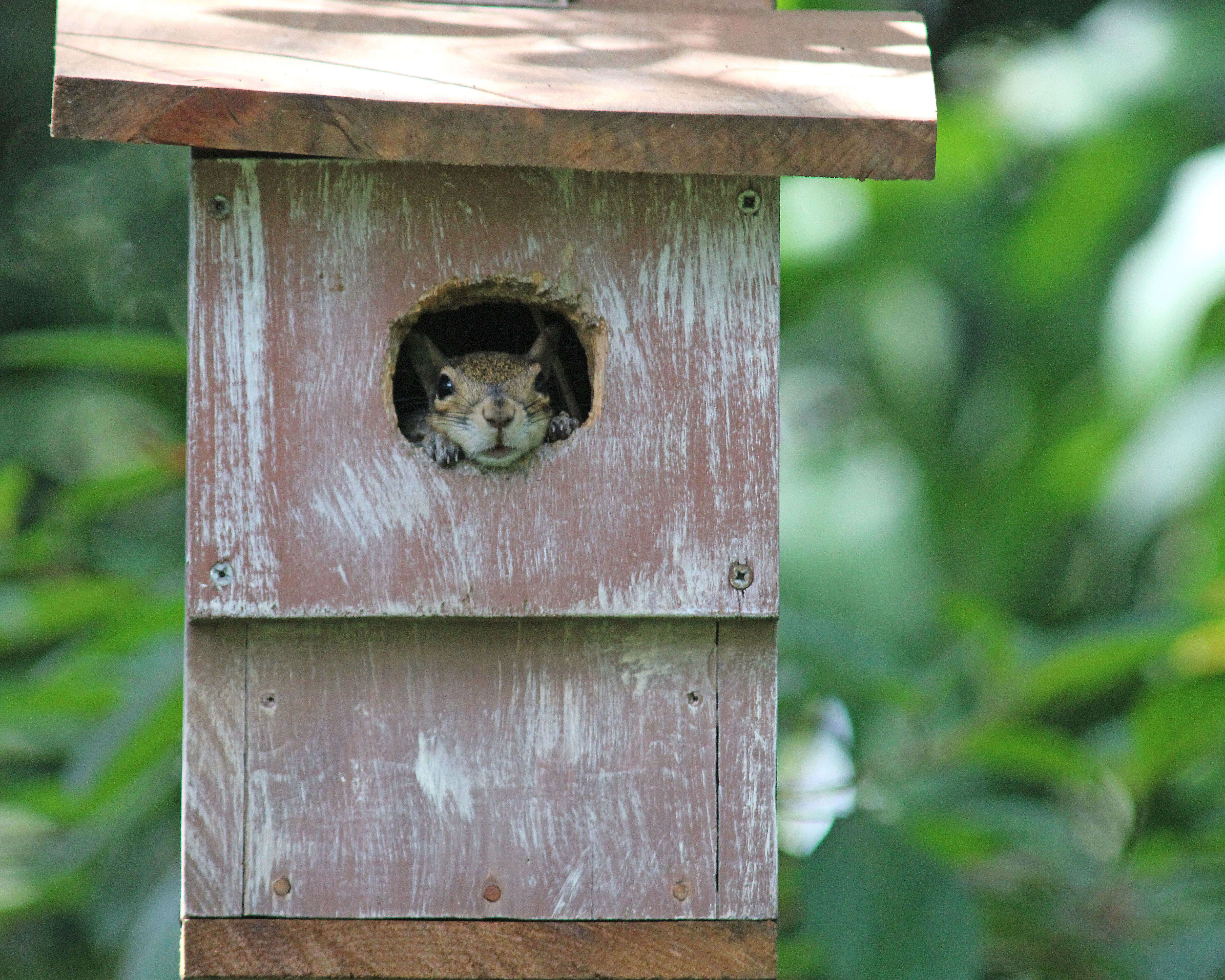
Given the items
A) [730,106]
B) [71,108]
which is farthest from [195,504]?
[730,106]

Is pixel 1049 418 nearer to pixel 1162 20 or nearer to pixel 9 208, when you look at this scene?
pixel 1162 20

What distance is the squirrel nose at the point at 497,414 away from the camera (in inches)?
98.5

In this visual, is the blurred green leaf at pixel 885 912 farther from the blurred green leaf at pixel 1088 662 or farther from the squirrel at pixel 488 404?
the squirrel at pixel 488 404

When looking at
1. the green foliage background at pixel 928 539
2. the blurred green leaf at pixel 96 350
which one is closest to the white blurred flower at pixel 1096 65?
the green foliage background at pixel 928 539

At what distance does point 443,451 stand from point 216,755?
583 millimetres

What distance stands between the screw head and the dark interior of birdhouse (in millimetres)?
639

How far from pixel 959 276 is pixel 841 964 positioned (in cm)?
332

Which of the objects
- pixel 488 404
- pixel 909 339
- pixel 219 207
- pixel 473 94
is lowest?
pixel 488 404

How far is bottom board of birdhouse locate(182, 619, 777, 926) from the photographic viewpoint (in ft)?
8.05

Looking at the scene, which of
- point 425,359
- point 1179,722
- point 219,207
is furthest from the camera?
point 1179,722

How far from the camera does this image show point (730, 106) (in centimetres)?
→ 228

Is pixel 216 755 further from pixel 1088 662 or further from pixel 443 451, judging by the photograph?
pixel 1088 662

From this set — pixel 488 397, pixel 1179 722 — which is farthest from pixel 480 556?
pixel 1179 722

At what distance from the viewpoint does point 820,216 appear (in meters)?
4.80
